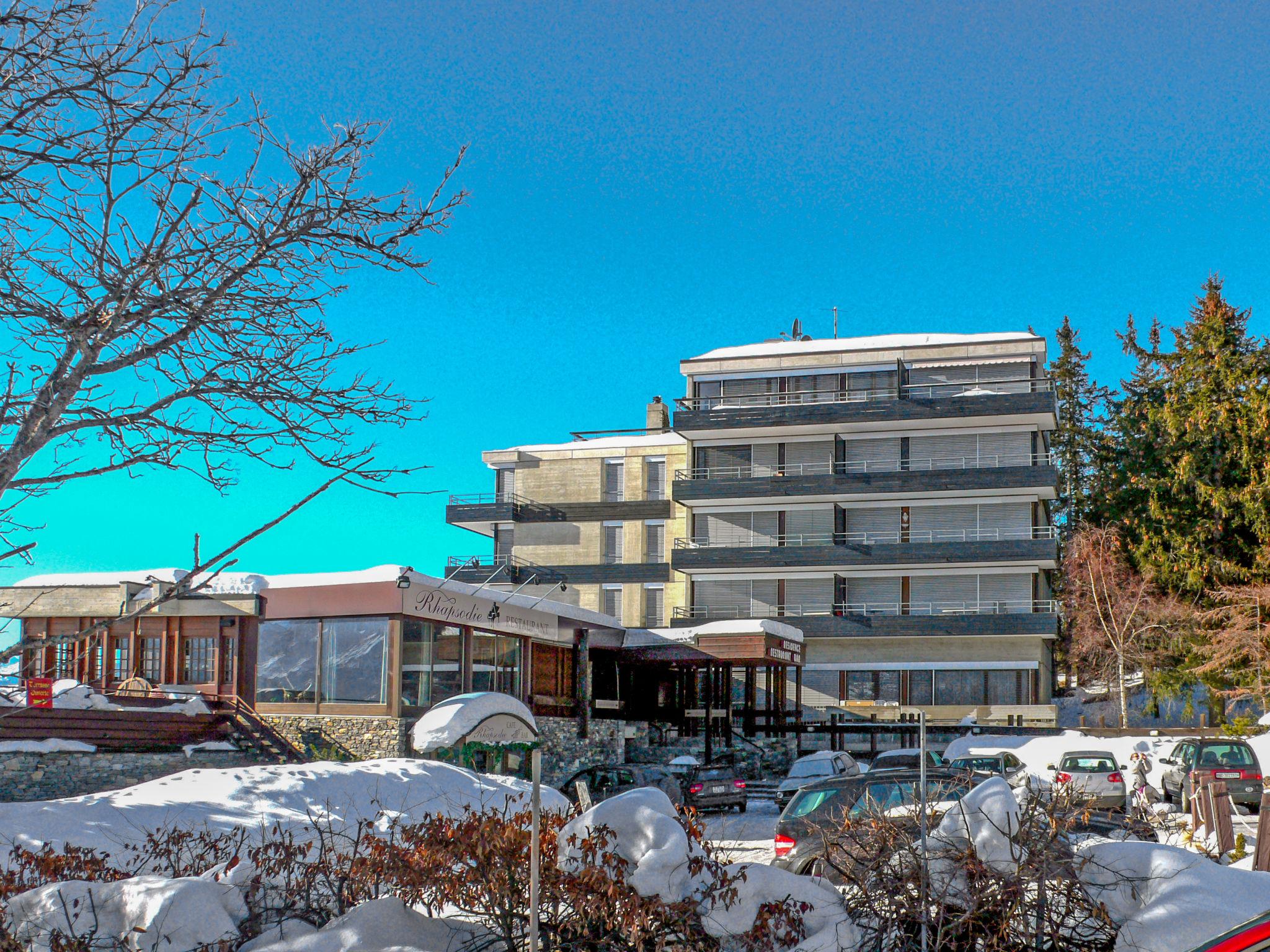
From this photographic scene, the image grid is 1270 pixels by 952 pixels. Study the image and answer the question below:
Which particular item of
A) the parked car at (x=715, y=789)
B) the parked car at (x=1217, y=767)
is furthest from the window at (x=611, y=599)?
Result: the parked car at (x=1217, y=767)

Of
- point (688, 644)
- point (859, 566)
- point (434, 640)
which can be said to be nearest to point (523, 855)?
point (434, 640)

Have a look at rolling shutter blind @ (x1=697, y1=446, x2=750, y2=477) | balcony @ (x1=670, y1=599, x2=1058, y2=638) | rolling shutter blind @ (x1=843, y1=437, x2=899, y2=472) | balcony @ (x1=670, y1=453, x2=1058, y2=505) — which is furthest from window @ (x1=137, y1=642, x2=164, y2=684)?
rolling shutter blind @ (x1=843, y1=437, x2=899, y2=472)

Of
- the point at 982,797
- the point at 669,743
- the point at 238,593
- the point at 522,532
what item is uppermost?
the point at 522,532

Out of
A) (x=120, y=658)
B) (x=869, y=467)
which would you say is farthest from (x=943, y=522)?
Answer: (x=120, y=658)

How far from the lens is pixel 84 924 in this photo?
23.9 feet

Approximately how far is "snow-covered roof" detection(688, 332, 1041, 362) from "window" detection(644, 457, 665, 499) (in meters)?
5.28

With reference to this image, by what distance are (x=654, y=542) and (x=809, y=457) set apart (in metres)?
8.36

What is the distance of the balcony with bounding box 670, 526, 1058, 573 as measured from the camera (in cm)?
5328

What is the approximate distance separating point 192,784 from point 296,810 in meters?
2.08

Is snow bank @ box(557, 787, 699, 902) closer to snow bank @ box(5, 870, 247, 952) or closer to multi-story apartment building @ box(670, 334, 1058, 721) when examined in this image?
snow bank @ box(5, 870, 247, 952)

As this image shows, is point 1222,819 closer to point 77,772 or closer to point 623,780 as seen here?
point 623,780

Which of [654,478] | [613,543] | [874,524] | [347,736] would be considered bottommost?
[347,736]

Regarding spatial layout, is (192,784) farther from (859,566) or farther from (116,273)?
(859,566)

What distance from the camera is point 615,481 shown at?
61312 millimetres
